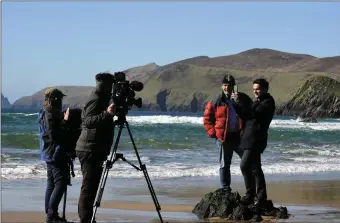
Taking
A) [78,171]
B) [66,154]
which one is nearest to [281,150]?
[78,171]

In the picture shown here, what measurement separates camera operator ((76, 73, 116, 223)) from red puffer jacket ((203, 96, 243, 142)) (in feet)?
6.57

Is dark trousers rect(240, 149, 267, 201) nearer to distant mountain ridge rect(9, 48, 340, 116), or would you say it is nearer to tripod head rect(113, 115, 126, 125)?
tripod head rect(113, 115, 126, 125)

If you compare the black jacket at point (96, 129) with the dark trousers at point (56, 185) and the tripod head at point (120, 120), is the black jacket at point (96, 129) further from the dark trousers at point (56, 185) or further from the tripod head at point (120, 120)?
the dark trousers at point (56, 185)

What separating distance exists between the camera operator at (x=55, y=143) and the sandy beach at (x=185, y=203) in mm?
781

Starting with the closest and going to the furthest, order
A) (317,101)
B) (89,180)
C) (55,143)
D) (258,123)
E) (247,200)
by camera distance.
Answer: (89,180), (55,143), (258,123), (247,200), (317,101)

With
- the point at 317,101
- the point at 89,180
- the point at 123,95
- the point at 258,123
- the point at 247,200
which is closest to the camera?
the point at 123,95

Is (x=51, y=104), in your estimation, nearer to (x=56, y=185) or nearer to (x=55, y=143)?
(x=55, y=143)

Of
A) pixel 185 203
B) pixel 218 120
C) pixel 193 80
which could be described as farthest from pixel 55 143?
pixel 193 80

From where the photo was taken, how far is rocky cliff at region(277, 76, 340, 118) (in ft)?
337

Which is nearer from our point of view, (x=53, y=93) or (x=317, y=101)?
(x=53, y=93)

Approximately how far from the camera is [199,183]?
12.2 m

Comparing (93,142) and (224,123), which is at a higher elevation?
(224,123)

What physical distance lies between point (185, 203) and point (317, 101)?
324 feet

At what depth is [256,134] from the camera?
7887 mm
